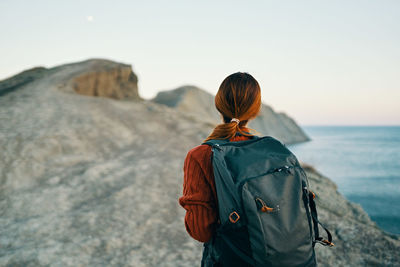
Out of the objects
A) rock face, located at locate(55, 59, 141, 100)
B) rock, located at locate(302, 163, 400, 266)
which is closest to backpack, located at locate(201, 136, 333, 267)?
rock, located at locate(302, 163, 400, 266)

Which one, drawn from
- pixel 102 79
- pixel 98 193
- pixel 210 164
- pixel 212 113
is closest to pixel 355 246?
pixel 210 164

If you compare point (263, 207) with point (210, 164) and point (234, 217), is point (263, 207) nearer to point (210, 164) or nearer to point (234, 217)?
point (234, 217)

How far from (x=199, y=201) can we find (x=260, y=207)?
0.32 m

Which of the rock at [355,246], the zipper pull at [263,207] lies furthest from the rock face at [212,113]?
the zipper pull at [263,207]

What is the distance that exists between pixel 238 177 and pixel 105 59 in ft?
31.4

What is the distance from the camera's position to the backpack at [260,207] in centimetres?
125

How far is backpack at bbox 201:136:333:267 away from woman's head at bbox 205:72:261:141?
10cm

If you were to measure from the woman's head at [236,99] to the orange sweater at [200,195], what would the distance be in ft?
0.53

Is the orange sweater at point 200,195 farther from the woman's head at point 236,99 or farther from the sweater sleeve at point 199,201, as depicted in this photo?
the woman's head at point 236,99

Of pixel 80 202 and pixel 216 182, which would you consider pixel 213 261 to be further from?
pixel 80 202

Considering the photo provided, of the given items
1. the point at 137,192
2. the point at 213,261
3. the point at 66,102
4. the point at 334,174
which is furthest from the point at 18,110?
the point at 334,174

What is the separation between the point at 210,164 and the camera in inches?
55.0

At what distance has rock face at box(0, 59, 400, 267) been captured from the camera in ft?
11.0

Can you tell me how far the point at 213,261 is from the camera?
1451 mm
